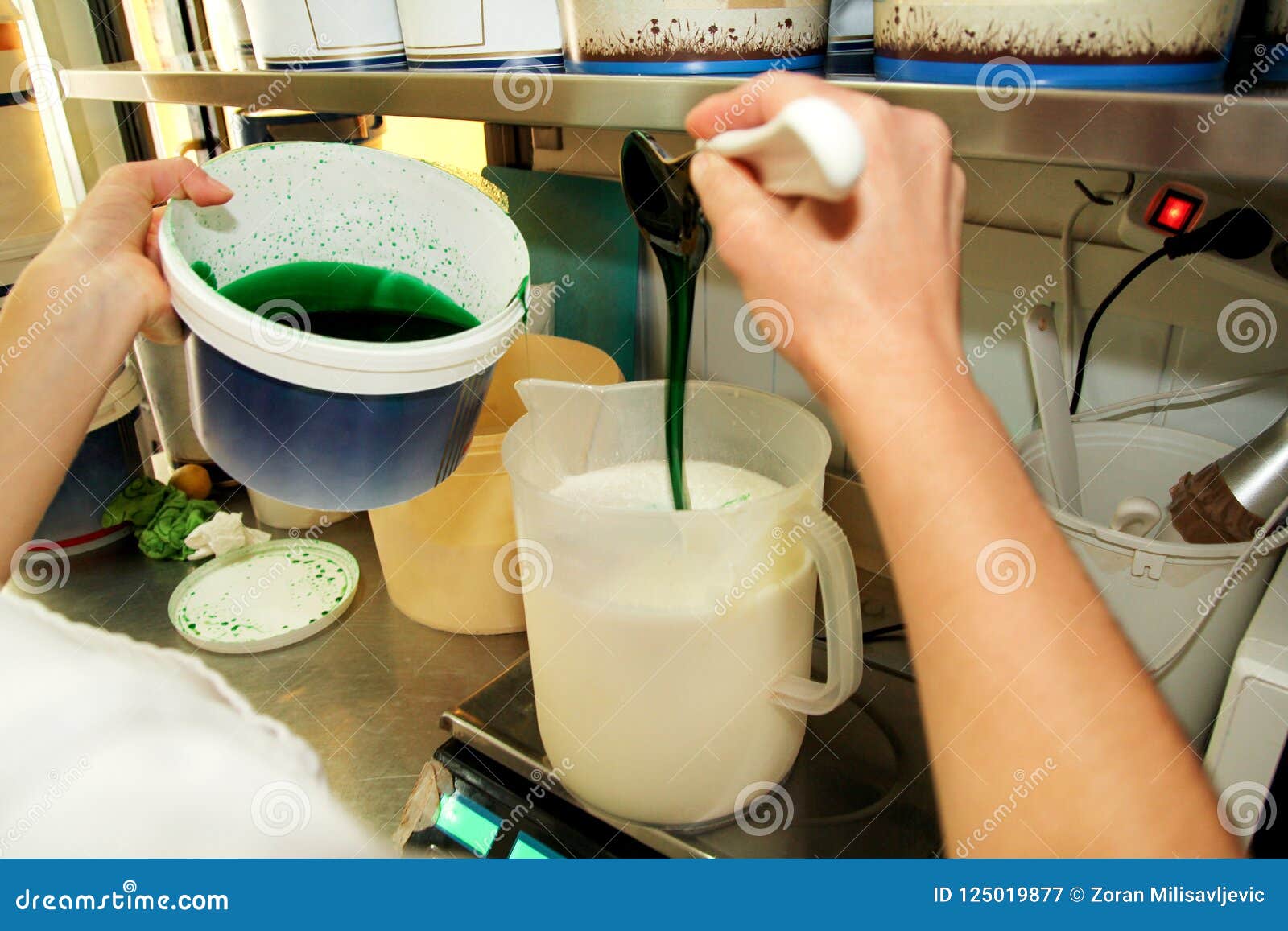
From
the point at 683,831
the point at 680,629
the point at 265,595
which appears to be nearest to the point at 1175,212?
the point at 680,629

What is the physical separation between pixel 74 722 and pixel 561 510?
25.6 inches

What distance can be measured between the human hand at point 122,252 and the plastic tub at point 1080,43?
54 centimetres

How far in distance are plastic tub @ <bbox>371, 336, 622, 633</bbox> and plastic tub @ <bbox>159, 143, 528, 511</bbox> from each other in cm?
26

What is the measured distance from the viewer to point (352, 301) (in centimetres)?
66

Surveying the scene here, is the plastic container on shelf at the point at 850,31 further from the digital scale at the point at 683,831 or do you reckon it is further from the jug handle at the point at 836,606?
the digital scale at the point at 683,831

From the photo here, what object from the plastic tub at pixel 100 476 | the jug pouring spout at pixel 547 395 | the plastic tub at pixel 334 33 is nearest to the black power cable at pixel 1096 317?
the jug pouring spout at pixel 547 395

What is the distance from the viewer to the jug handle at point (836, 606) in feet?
2.00

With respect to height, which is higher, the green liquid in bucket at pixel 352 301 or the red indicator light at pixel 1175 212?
the red indicator light at pixel 1175 212

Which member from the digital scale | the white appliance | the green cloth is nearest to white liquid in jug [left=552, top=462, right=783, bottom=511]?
the digital scale

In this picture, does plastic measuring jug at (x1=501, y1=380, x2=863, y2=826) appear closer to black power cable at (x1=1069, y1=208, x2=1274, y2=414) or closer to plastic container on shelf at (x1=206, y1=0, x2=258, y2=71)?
black power cable at (x1=1069, y1=208, x2=1274, y2=414)

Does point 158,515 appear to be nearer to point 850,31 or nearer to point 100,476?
point 100,476

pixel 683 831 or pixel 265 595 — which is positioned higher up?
pixel 683 831

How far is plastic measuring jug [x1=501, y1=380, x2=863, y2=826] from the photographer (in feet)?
1.99

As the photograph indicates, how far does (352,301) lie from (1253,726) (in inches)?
26.5
